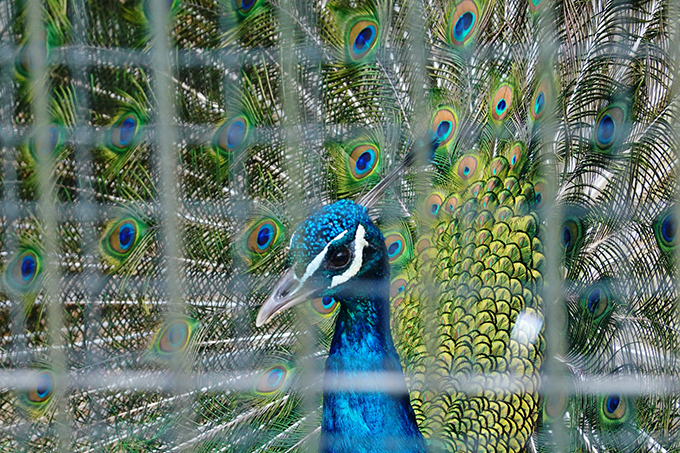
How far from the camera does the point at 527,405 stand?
1136 millimetres

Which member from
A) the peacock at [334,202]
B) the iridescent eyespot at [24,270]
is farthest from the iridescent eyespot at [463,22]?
the iridescent eyespot at [24,270]

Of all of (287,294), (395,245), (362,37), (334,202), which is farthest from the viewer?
(395,245)

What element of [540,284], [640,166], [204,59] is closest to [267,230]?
[204,59]

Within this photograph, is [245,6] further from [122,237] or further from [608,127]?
[608,127]

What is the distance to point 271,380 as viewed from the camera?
1268 mm

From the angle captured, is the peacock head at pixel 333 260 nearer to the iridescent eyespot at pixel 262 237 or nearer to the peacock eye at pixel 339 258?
the peacock eye at pixel 339 258

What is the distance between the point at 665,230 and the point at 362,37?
2.15 ft

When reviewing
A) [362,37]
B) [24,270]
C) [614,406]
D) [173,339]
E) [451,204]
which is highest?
[362,37]

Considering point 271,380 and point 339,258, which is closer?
point 339,258

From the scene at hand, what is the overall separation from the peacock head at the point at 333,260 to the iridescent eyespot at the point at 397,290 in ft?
0.86

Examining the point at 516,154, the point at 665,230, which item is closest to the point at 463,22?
the point at 516,154

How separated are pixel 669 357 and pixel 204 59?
3.33ft

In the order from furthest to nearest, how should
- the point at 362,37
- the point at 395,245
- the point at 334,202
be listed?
the point at 395,245 < the point at 362,37 < the point at 334,202

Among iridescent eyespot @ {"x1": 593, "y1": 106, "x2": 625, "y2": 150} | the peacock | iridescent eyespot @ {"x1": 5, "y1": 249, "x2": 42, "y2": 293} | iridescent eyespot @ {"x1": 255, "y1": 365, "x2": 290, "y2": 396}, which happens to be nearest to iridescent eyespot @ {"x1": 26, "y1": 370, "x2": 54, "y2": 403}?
the peacock
